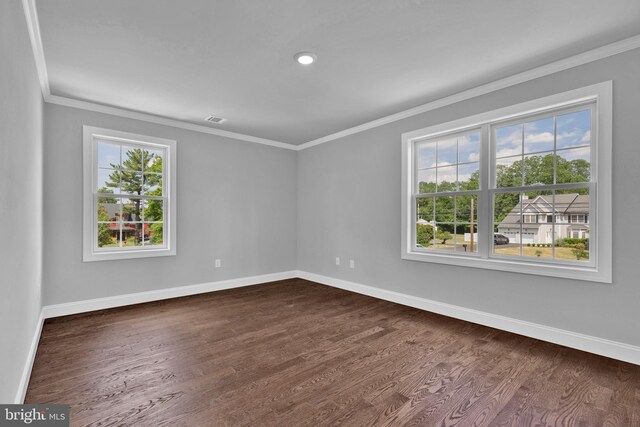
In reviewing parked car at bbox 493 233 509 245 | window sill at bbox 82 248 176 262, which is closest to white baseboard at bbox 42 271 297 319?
window sill at bbox 82 248 176 262

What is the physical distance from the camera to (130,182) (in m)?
4.21

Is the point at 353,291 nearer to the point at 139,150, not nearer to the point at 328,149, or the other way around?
the point at 328,149

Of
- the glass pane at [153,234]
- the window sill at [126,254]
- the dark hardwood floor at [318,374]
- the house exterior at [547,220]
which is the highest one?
the house exterior at [547,220]

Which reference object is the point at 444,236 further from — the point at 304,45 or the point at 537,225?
the point at 304,45

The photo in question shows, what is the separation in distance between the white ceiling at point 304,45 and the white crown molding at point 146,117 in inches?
5.5

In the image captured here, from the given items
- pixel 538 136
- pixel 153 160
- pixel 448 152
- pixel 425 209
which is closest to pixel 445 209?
pixel 425 209

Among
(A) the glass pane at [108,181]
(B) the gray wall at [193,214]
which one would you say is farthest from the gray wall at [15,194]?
(A) the glass pane at [108,181]

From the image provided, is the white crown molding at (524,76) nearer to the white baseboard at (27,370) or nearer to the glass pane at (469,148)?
the glass pane at (469,148)

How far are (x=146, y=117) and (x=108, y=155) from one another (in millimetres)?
711

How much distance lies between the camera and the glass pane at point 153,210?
4344 mm

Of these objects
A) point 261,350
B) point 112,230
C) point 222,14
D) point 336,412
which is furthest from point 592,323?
point 112,230

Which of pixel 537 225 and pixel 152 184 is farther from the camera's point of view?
pixel 152 184

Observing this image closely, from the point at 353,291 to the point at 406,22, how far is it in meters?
3.69

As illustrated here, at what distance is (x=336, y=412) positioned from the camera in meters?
1.88
